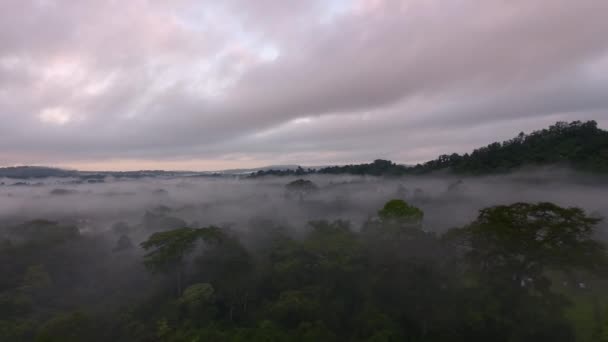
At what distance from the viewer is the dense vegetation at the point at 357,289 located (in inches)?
671

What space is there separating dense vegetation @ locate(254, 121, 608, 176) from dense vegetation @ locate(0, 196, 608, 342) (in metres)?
43.2

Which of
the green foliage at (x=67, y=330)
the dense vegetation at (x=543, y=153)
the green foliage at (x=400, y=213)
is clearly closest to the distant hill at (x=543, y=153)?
the dense vegetation at (x=543, y=153)

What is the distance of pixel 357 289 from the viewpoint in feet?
73.8

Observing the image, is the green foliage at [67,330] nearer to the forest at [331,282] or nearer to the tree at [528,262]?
the forest at [331,282]

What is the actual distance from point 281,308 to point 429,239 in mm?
13104

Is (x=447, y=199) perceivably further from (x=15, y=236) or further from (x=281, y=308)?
(x=15, y=236)

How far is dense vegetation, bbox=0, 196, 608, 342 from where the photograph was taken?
671 inches

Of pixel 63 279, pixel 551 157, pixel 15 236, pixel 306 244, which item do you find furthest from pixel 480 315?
pixel 551 157

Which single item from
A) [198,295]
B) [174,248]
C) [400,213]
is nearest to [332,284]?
[400,213]

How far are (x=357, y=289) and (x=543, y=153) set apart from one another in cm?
6439

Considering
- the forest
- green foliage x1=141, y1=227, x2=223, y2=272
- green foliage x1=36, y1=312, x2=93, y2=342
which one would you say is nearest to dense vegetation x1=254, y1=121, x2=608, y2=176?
the forest

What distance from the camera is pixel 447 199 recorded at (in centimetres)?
5484

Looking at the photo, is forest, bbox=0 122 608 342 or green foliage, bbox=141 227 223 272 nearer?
forest, bbox=0 122 608 342

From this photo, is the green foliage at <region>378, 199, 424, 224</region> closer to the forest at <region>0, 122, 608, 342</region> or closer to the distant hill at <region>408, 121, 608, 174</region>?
the forest at <region>0, 122, 608, 342</region>
